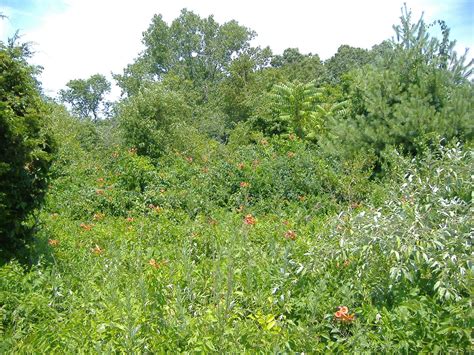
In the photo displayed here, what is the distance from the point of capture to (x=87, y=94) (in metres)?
60.2

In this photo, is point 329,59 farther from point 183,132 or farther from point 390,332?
point 390,332

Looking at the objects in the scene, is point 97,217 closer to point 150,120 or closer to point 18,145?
point 18,145

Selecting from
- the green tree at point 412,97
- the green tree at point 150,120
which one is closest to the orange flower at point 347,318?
the green tree at point 412,97

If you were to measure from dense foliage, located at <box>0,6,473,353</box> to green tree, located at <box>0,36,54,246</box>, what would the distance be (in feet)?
1.68

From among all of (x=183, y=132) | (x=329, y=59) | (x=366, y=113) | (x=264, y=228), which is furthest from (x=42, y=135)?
(x=329, y=59)

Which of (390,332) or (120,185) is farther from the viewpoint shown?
(120,185)

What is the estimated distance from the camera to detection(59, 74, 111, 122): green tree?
59.1 metres

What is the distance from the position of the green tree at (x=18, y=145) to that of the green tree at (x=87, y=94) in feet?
183

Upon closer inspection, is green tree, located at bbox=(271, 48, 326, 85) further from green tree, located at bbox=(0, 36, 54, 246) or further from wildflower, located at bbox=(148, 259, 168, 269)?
wildflower, located at bbox=(148, 259, 168, 269)

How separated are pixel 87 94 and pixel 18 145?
58996 mm

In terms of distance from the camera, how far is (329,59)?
39.8 meters

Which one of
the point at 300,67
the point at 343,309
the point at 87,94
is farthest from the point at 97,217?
the point at 87,94

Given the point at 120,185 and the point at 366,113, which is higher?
the point at 366,113

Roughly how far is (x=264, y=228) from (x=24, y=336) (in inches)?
124
